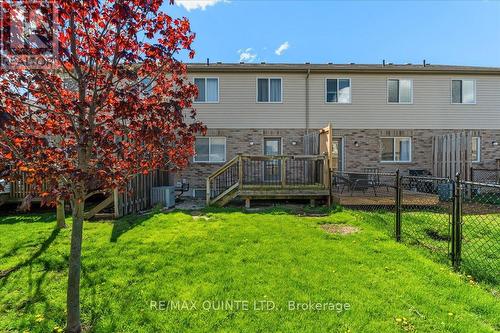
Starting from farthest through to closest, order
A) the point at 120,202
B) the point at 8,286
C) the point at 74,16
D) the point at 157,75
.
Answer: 1. the point at 120,202
2. the point at 8,286
3. the point at 157,75
4. the point at 74,16

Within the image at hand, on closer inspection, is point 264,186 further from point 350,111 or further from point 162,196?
point 350,111

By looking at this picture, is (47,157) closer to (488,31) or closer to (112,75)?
(112,75)

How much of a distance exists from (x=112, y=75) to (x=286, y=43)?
55.7 ft

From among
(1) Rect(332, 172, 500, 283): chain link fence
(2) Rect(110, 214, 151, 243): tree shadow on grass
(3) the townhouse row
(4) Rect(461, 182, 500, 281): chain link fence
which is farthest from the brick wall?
(2) Rect(110, 214, 151, 243): tree shadow on grass

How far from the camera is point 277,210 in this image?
872 centimetres

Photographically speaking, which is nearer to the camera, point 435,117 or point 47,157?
point 47,157

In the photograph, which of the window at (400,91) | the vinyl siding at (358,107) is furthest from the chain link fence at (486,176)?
the window at (400,91)

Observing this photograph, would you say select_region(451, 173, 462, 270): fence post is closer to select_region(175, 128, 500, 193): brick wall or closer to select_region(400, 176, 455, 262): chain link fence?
select_region(400, 176, 455, 262): chain link fence

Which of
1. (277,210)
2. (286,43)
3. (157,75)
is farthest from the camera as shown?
(286,43)

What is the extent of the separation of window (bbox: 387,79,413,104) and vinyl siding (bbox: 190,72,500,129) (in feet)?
0.65

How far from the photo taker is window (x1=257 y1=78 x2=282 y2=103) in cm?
1348

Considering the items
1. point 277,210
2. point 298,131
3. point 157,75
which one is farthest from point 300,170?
point 157,75

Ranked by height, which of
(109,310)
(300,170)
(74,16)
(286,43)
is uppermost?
(286,43)

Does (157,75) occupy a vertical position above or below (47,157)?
above
